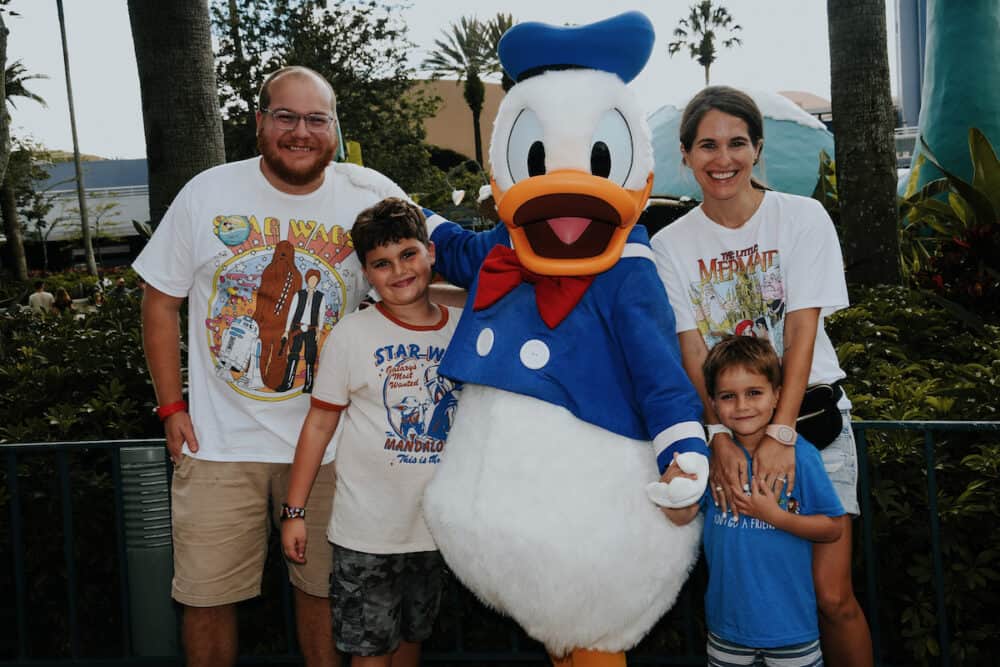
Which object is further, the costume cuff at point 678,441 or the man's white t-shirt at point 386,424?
the man's white t-shirt at point 386,424

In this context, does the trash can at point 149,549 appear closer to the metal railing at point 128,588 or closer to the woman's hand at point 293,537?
the metal railing at point 128,588

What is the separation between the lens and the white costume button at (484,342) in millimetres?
2217

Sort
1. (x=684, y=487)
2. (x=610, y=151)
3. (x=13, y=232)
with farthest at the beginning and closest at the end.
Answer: (x=13, y=232) → (x=610, y=151) → (x=684, y=487)

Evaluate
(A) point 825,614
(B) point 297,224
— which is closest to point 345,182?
(B) point 297,224

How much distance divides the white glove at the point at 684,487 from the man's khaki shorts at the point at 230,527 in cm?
113

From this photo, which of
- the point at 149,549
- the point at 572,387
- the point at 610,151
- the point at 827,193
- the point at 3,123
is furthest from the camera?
the point at 827,193

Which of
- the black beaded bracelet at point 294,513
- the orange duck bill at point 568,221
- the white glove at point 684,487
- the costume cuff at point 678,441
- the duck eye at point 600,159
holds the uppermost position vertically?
the duck eye at point 600,159

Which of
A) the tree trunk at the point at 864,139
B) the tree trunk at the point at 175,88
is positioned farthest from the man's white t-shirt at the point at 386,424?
the tree trunk at the point at 864,139

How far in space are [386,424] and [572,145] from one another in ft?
2.95

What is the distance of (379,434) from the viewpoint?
8.11ft

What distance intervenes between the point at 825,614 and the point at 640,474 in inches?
30.2

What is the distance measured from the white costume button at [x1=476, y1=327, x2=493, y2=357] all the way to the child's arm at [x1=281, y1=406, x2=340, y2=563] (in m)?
0.52

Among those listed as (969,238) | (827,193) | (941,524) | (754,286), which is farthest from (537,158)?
(827,193)

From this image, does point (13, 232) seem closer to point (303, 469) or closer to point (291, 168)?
point (291, 168)
